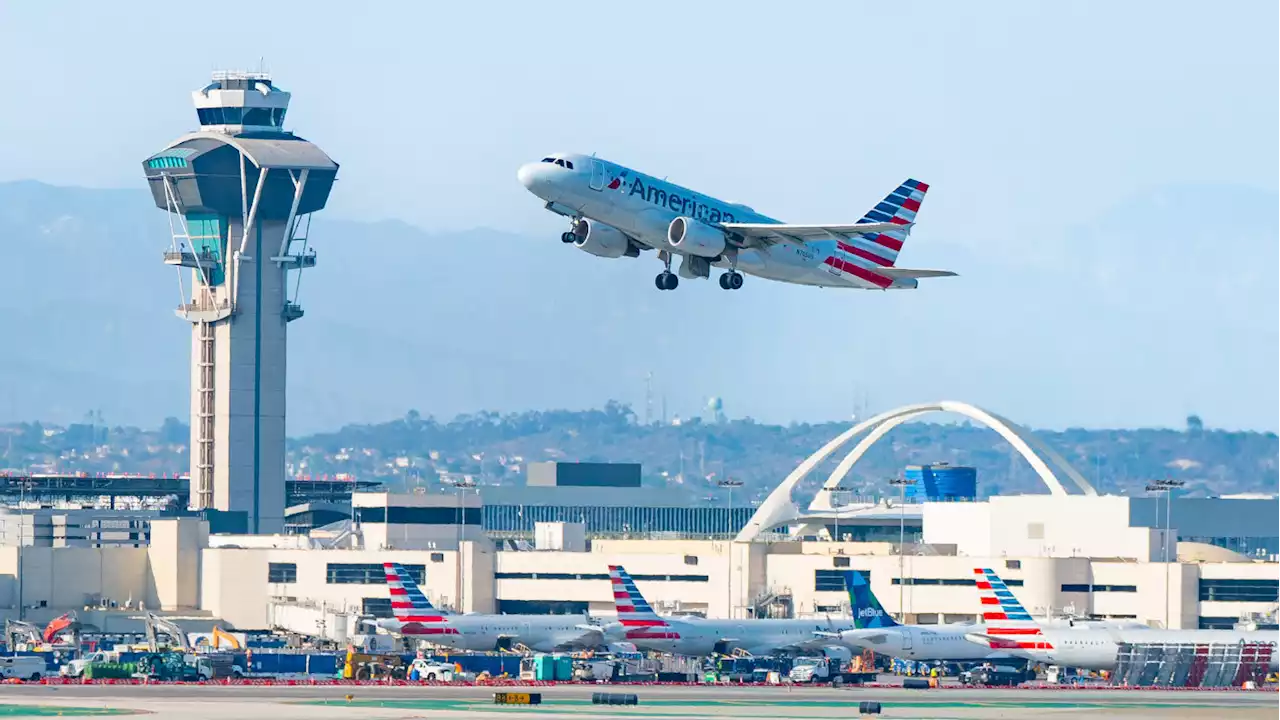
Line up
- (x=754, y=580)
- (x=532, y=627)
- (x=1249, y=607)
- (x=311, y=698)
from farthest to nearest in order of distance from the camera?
(x=754, y=580), (x=1249, y=607), (x=532, y=627), (x=311, y=698)

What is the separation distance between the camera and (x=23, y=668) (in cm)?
13600

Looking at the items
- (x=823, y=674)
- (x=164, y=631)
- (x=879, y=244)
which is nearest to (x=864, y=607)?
(x=823, y=674)

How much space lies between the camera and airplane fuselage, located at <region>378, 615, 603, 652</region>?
154875mm

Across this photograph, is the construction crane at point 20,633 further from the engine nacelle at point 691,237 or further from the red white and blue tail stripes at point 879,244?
the engine nacelle at point 691,237

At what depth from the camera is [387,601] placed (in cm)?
19688

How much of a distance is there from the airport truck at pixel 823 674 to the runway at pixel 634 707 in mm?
4599

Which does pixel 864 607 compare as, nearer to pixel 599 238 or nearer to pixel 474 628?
pixel 474 628

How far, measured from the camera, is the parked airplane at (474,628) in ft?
508

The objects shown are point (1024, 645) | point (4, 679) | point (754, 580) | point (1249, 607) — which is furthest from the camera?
point (754, 580)

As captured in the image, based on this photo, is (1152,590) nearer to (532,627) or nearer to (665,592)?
(665,592)

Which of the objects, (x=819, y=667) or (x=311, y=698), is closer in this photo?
(x=311, y=698)

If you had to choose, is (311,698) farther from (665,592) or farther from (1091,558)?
(1091,558)

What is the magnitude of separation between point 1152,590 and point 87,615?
82.1 m

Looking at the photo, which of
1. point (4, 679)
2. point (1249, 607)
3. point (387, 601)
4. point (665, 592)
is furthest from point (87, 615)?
point (1249, 607)
